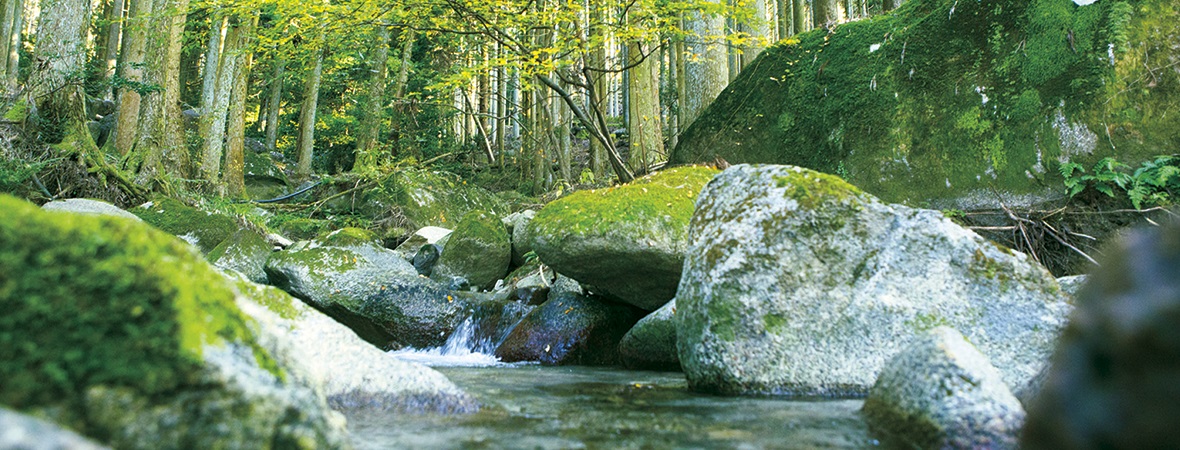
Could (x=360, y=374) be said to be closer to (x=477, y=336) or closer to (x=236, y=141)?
(x=477, y=336)

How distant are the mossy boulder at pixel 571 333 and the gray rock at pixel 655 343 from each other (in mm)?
463

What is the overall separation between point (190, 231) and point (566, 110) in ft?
31.7

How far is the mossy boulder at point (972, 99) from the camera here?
6.46 meters

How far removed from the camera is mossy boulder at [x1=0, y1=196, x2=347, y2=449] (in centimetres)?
176

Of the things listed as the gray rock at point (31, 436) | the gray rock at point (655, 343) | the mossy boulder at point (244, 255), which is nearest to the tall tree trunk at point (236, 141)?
the mossy boulder at point (244, 255)

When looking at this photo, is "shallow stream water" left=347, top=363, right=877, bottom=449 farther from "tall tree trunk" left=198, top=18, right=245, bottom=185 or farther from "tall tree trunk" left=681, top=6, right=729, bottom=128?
"tall tree trunk" left=198, top=18, right=245, bottom=185

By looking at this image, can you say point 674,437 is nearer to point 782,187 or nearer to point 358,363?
point 358,363

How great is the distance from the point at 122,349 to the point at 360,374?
1817mm

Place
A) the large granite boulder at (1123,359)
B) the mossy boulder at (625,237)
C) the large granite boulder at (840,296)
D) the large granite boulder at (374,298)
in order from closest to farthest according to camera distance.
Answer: the large granite boulder at (1123,359), the large granite boulder at (840,296), the mossy boulder at (625,237), the large granite boulder at (374,298)

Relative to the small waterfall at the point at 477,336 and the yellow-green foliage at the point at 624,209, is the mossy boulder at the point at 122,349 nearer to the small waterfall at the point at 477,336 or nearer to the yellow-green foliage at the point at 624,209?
the yellow-green foliage at the point at 624,209

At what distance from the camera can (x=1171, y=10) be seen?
21.3 ft

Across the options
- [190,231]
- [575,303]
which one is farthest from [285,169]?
[575,303]

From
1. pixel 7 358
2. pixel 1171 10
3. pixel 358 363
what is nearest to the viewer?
pixel 7 358

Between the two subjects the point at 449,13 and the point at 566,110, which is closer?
the point at 449,13
